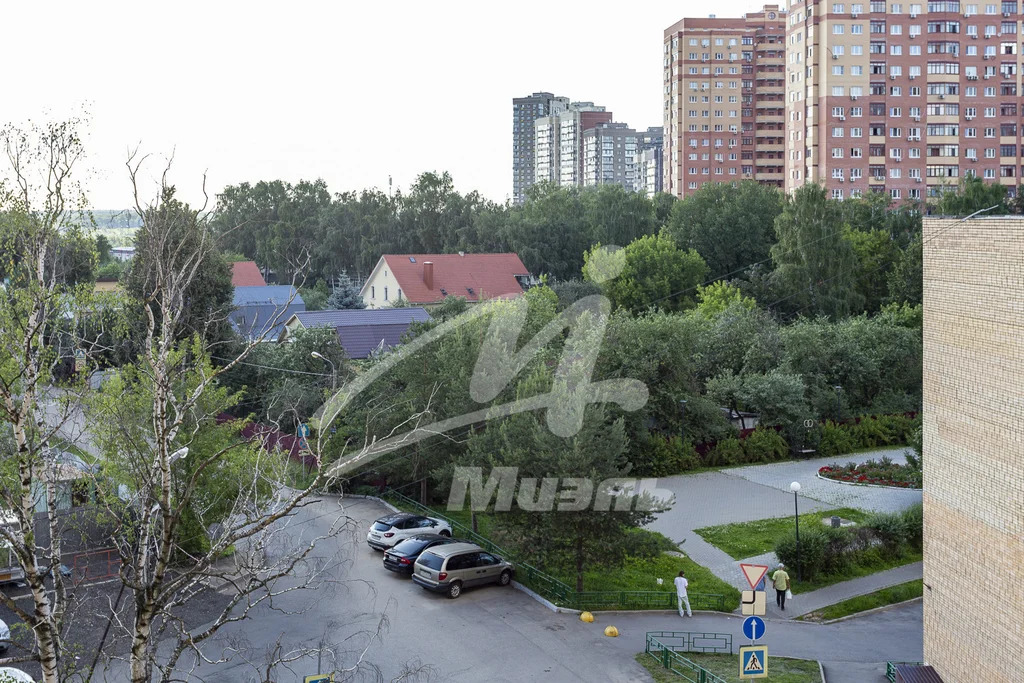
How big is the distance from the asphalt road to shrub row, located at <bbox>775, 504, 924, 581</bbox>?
6.09 feet

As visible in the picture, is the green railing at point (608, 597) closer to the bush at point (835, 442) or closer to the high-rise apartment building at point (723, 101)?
the bush at point (835, 442)

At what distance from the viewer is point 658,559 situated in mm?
20438

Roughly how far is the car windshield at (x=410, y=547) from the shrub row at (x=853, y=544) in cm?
763

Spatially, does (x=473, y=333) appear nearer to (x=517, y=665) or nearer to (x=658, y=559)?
(x=658, y=559)

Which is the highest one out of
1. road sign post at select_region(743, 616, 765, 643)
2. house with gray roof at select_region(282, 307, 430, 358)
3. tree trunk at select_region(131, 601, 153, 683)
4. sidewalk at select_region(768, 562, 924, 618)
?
house with gray roof at select_region(282, 307, 430, 358)

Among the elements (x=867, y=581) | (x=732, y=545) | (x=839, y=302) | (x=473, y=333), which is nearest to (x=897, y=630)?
(x=867, y=581)

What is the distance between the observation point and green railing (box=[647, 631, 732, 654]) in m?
16.1

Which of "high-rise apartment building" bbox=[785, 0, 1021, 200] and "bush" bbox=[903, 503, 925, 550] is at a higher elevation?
"high-rise apartment building" bbox=[785, 0, 1021, 200]

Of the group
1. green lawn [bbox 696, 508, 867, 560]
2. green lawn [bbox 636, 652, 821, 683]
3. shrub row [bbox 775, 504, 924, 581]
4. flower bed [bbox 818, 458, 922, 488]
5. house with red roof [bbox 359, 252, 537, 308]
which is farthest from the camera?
house with red roof [bbox 359, 252, 537, 308]

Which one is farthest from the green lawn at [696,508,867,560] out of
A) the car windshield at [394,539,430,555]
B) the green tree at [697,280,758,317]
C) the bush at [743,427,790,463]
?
the green tree at [697,280,758,317]

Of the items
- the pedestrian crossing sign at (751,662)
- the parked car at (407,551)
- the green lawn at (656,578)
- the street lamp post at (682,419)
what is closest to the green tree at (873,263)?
the street lamp post at (682,419)

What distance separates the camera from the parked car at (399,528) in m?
21.3

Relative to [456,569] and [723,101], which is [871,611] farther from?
[723,101]

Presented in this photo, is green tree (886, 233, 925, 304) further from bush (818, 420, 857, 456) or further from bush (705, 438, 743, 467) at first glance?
bush (705, 438, 743, 467)
